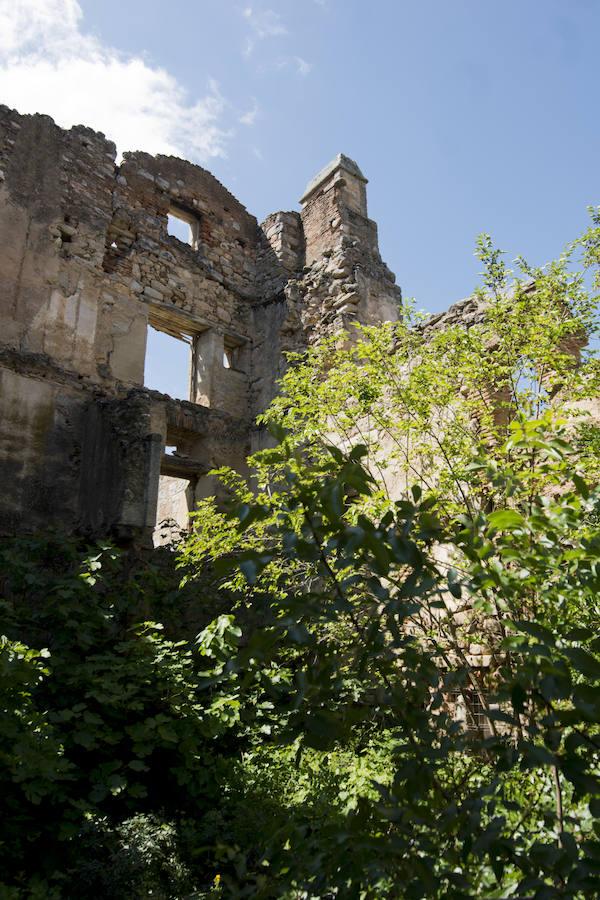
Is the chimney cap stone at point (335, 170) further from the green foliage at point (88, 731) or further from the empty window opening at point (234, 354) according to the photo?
the green foliage at point (88, 731)

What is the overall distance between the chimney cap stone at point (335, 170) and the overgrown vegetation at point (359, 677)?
24.6ft

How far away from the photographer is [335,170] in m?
12.0

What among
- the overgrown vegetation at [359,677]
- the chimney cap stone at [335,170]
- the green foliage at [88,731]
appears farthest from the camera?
the chimney cap stone at [335,170]

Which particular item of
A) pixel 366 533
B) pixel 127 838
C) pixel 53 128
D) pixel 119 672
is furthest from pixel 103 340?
pixel 366 533

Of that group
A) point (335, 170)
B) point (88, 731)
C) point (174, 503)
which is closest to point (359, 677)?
point (88, 731)

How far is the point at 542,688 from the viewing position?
1.24 metres

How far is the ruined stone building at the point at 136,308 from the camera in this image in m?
8.12

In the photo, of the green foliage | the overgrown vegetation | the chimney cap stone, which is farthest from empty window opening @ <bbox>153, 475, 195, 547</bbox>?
the chimney cap stone

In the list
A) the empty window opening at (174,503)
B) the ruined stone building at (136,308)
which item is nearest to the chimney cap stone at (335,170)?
the ruined stone building at (136,308)

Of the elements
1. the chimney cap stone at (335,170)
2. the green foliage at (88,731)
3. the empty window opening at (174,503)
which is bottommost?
the green foliage at (88,731)

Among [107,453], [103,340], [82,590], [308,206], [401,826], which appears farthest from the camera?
[308,206]

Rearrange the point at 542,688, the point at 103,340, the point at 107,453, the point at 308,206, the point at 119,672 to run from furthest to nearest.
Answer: the point at 308,206
the point at 103,340
the point at 107,453
the point at 119,672
the point at 542,688

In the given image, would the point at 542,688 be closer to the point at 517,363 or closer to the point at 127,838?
the point at 127,838

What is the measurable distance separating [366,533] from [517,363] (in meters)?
3.82
